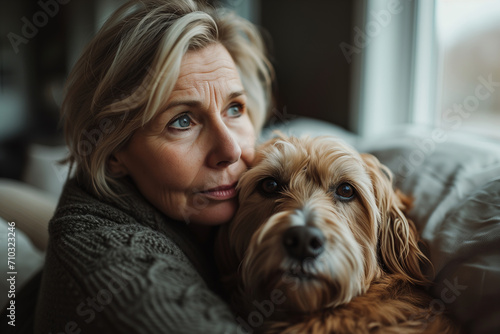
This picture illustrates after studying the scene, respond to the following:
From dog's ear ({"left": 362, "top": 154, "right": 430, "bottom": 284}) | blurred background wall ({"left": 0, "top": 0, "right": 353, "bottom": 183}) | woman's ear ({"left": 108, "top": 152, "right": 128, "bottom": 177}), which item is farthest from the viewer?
blurred background wall ({"left": 0, "top": 0, "right": 353, "bottom": 183})

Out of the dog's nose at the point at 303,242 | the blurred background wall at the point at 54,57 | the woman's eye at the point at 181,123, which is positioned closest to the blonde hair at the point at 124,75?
the woman's eye at the point at 181,123

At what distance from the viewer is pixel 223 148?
1.53 meters

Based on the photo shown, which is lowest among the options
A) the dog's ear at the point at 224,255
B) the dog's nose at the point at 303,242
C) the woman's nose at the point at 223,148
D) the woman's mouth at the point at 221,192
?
the dog's ear at the point at 224,255

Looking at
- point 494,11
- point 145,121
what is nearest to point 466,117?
point 494,11

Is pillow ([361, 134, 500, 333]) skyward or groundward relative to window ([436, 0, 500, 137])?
groundward

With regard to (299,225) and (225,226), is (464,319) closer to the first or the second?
(299,225)

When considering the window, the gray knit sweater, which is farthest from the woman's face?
the window

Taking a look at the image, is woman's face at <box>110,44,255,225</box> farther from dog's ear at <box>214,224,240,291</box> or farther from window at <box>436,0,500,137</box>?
window at <box>436,0,500,137</box>

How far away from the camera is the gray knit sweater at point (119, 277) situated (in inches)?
40.0

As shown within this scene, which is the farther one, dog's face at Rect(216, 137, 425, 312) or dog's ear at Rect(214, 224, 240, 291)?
dog's ear at Rect(214, 224, 240, 291)

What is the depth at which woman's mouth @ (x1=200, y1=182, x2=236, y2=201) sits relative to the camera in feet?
5.25

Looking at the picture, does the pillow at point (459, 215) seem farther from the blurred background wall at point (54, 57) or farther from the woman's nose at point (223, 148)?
the blurred background wall at point (54, 57)

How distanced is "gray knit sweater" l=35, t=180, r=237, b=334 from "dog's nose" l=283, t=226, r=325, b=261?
0.26 m

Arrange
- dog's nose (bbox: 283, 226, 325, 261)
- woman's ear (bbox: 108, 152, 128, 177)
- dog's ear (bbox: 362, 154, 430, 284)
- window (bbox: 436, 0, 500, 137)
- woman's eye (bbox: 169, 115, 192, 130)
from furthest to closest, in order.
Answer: window (bbox: 436, 0, 500, 137)
woman's ear (bbox: 108, 152, 128, 177)
woman's eye (bbox: 169, 115, 192, 130)
dog's ear (bbox: 362, 154, 430, 284)
dog's nose (bbox: 283, 226, 325, 261)
